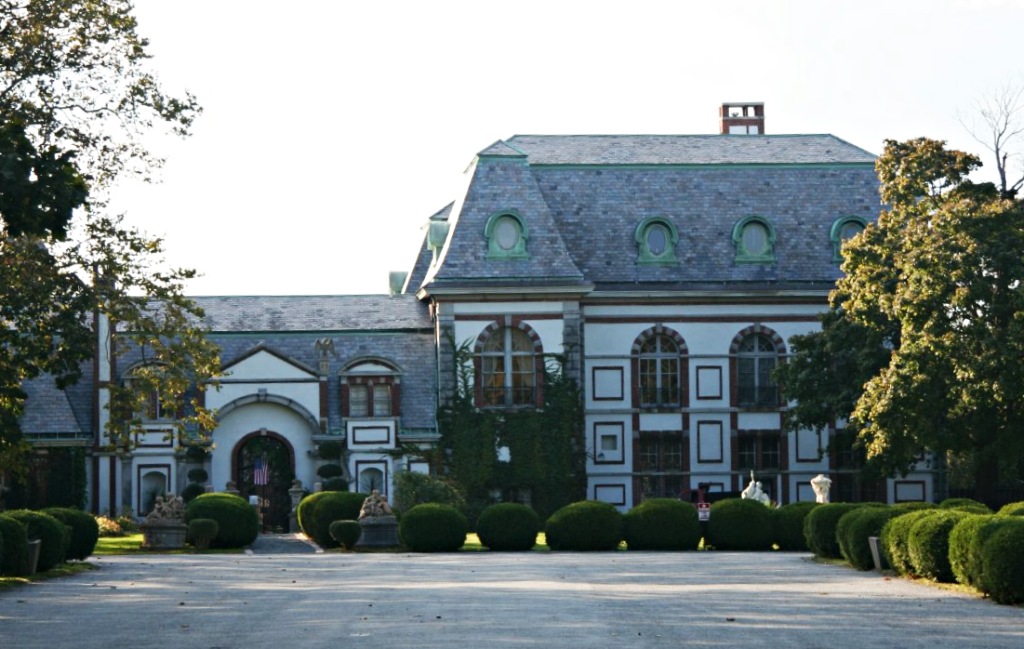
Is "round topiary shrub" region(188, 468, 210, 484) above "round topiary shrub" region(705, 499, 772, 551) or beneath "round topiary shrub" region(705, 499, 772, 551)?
above

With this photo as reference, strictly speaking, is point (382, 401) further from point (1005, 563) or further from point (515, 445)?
point (1005, 563)

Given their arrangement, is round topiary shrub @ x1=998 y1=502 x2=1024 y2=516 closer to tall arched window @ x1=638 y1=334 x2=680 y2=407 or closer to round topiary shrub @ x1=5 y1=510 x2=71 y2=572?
round topiary shrub @ x1=5 y1=510 x2=71 y2=572

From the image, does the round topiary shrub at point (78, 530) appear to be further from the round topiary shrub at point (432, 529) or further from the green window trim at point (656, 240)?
the green window trim at point (656, 240)

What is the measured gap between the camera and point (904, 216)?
45.2m

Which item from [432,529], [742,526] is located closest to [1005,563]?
[742,526]

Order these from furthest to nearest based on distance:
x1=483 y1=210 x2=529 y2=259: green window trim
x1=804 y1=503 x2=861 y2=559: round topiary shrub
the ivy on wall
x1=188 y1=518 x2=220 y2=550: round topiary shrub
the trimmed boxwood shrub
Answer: x1=483 y1=210 x2=529 y2=259: green window trim < the ivy on wall < x1=188 y1=518 x2=220 y2=550: round topiary shrub < x1=804 y1=503 x2=861 y2=559: round topiary shrub < the trimmed boxwood shrub

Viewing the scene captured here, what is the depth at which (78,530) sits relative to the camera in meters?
31.4


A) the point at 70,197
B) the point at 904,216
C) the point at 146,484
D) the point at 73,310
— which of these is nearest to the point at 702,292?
the point at 904,216

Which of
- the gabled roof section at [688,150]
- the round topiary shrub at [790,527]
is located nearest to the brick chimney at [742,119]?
the gabled roof section at [688,150]

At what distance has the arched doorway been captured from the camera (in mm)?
53031

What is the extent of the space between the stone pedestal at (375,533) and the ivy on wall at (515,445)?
43.4 feet

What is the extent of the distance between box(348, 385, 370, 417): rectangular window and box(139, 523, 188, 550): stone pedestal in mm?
14717

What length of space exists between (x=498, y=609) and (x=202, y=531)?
1897cm

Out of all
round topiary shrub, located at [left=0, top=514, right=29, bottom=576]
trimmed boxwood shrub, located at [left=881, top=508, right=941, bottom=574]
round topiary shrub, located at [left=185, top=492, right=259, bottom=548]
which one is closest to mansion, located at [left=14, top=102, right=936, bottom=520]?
round topiary shrub, located at [left=185, top=492, right=259, bottom=548]
